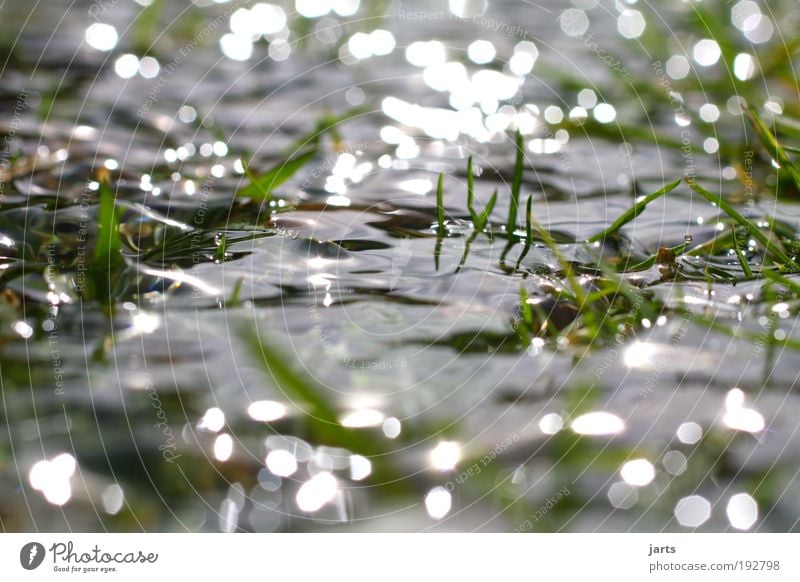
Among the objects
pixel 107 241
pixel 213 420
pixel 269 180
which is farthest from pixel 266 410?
pixel 269 180

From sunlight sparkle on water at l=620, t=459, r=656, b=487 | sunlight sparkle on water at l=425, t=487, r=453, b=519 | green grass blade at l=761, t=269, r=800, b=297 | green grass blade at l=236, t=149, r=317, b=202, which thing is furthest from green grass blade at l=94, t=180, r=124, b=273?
green grass blade at l=761, t=269, r=800, b=297

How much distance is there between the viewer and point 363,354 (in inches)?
26.2

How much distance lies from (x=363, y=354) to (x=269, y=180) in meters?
0.33

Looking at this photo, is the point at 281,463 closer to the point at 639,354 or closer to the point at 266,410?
the point at 266,410

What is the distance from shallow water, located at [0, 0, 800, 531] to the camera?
1.85 ft

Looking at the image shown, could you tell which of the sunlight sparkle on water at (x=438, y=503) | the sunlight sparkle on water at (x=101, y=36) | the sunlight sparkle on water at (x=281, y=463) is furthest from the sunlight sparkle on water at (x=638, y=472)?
the sunlight sparkle on water at (x=101, y=36)

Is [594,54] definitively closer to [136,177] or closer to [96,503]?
[136,177]

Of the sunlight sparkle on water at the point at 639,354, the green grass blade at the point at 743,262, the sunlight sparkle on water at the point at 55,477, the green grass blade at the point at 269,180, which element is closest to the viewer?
the sunlight sparkle on water at the point at 55,477

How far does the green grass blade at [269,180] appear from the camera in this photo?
0.90 m

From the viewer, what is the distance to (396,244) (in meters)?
0.81

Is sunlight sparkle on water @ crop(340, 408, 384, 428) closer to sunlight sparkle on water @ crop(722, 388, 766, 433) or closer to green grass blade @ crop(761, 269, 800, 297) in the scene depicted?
sunlight sparkle on water @ crop(722, 388, 766, 433)

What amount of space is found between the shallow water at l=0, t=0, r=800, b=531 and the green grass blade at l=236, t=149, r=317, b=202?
0.04ft

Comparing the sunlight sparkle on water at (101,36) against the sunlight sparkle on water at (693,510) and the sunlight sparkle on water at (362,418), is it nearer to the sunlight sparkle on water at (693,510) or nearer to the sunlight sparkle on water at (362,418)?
the sunlight sparkle on water at (362,418)

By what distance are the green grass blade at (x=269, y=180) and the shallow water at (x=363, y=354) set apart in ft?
0.04
